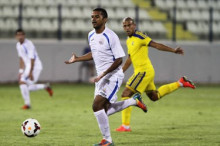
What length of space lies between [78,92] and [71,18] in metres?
5.99

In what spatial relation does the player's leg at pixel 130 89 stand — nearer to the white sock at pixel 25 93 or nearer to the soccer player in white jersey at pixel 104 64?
the soccer player in white jersey at pixel 104 64

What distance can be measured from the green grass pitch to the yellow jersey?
114 centimetres

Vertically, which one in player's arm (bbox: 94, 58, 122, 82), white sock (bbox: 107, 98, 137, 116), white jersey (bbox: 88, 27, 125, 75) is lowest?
white sock (bbox: 107, 98, 137, 116)

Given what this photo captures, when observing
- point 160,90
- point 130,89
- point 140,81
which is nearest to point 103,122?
point 130,89

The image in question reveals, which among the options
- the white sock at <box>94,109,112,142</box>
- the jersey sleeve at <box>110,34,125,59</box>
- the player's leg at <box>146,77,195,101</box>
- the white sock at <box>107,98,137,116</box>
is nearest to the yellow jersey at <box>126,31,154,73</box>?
the player's leg at <box>146,77,195,101</box>

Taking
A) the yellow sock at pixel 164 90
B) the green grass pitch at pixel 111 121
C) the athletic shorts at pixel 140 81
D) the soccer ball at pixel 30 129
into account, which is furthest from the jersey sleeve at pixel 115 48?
the yellow sock at pixel 164 90

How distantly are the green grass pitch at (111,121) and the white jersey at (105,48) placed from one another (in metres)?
1.21

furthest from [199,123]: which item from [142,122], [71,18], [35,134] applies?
[71,18]

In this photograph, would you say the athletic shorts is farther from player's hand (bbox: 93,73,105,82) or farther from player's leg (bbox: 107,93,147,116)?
player's hand (bbox: 93,73,105,82)

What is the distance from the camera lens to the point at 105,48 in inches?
326

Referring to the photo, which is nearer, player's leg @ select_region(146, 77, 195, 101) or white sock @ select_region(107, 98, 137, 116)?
white sock @ select_region(107, 98, 137, 116)

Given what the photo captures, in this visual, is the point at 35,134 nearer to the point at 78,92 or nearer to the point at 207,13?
the point at 78,92

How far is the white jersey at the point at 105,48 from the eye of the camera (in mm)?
8250

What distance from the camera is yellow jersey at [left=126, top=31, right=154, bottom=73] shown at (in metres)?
10.3
